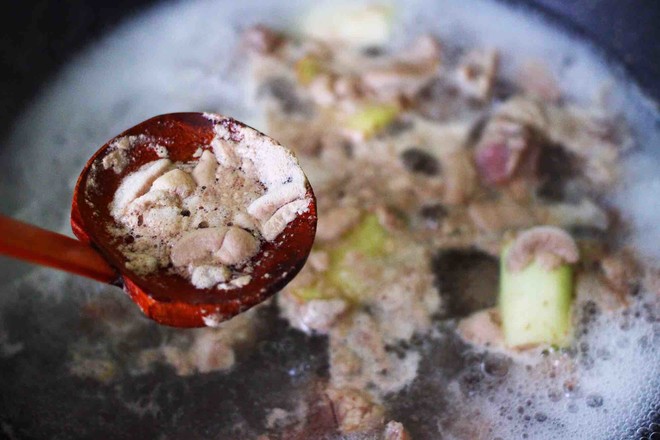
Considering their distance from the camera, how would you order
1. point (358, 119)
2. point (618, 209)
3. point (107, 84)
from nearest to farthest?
point (618, 209) < point (358, 119) < point (107, 84)

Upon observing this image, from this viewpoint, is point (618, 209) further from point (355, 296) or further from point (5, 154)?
point (5, 154)

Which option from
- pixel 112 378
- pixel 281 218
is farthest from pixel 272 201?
pixel 112 378

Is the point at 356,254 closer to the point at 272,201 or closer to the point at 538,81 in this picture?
the point at 272,201

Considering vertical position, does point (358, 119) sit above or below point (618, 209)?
below

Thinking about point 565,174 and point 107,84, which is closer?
point 565,174

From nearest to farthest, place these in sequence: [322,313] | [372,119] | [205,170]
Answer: [205,170], [322,313], [372,119]

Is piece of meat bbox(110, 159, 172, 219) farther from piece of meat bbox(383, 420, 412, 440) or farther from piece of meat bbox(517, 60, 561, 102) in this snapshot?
piece of meat bbox(517, 60, 561, 102)

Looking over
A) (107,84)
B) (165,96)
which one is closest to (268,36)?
(165,96)
